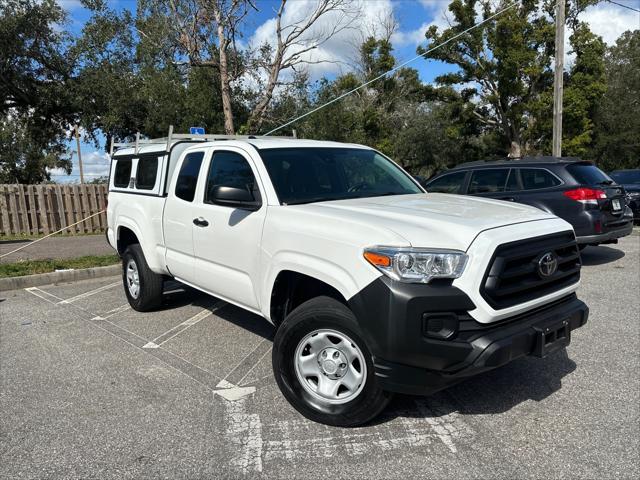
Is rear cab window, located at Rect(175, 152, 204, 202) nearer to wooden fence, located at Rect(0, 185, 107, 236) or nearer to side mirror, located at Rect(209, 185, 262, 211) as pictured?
side mirror, located at Rect(209, 185, 262, 211)

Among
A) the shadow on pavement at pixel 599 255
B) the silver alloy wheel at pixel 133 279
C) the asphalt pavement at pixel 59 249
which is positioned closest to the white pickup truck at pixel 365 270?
the silver alloy wheel at pixel 133 279

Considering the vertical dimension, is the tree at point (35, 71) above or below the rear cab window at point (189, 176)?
above

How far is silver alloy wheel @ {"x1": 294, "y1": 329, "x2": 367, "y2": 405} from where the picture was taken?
122 inches

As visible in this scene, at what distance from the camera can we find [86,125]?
1820 cm

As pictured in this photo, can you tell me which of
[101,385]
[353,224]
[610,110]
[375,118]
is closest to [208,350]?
[101,385]

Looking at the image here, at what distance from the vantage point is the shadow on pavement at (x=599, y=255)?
8.46 meters

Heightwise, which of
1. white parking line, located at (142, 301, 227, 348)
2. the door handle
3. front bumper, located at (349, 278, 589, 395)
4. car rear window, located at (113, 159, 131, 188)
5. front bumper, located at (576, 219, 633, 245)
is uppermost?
car rear window, located at (113, 159, 131, 188)

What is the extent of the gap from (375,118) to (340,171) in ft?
87.8

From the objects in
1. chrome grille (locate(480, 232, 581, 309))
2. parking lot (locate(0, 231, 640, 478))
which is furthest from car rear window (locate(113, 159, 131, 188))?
chrome grille (locate(480, 232, 581, 309))

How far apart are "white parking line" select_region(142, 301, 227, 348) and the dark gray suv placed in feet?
16.5

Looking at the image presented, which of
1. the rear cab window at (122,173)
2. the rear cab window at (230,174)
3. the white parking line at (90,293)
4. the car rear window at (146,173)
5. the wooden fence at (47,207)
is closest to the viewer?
the rear cab window at (230,174)

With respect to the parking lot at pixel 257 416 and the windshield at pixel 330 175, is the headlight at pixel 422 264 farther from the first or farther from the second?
the windshield at pixel 330 175

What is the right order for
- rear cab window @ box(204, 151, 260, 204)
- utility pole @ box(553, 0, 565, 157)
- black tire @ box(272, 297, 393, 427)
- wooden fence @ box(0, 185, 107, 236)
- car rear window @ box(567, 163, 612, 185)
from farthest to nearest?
utility pole @ box(553, 0, 565, 157) < wooden fence @ box(0, 185, 107, 236) < car rear window @ box(567, 163, 612, 185) < rear cab window @ box(204, 151, 260, 204) < black tire @ box(272, 297, 393, 427)

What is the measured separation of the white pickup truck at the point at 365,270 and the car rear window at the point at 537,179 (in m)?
4.28
